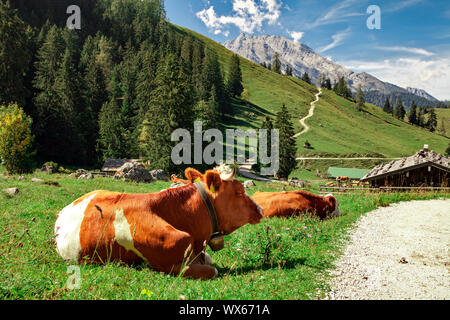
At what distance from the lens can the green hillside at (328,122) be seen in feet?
295

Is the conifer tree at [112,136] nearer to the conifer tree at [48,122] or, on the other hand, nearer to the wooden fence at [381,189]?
the conifer tree at [48,122]

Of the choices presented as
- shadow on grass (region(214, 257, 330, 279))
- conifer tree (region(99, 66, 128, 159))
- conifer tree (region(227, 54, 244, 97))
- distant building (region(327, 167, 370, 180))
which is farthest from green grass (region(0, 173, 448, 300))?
conifer tree (region(227, 54, 244, 97))

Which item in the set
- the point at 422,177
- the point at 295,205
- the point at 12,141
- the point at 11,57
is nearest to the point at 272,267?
the point at 295,205

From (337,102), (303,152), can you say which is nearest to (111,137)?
(303,152)

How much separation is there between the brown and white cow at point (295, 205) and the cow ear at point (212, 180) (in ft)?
21.0

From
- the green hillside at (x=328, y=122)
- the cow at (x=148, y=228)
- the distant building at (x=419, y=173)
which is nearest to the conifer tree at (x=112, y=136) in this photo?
the green hillside at (x=328, y=122)

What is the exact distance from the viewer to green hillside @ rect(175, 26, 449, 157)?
9006 cm

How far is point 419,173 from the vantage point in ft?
92.2

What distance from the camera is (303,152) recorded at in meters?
79.3

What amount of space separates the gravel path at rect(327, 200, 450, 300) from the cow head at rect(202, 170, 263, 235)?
5.74 feet

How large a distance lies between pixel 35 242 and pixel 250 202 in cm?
377

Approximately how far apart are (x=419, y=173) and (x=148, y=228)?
31.5m

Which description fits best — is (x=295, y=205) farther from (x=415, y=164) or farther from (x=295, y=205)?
(x=415, y=164)

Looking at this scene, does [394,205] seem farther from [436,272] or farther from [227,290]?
[227,290]
